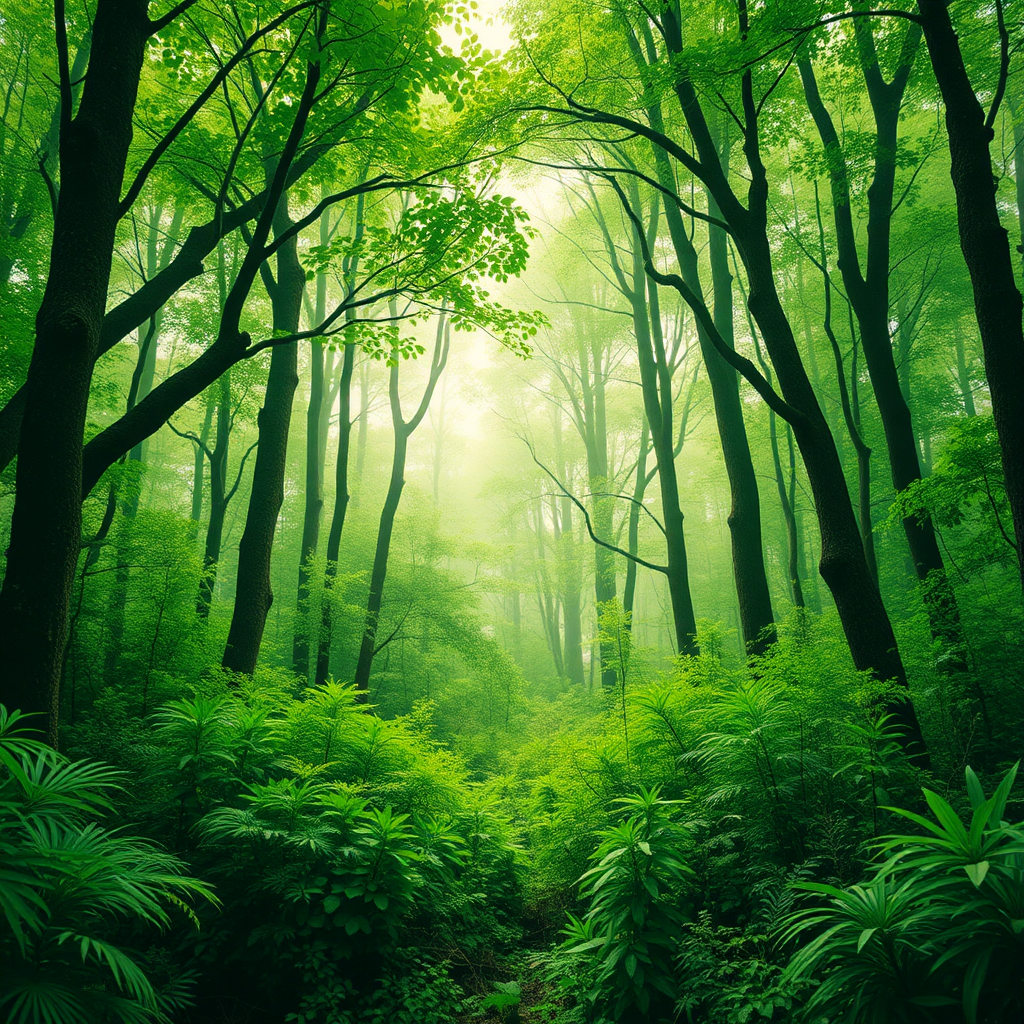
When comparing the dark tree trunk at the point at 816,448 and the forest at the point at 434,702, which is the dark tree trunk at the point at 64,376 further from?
the dark tree trunk at the point at 816,448

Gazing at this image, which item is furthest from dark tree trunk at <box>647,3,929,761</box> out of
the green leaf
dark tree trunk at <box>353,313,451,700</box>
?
dark tree trunk at <box>353,313,451,700</box>

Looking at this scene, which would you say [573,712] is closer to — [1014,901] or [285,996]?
[285,996]

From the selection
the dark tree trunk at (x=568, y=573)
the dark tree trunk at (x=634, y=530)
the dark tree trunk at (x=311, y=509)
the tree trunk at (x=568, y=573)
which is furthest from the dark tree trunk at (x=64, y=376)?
the dark tree trunk at (x=568, y=573)

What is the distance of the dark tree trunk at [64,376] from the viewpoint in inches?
113

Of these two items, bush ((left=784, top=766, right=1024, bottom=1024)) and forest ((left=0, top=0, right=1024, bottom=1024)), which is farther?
forest ((left=0, top=0, right=1024, bottom=1024))

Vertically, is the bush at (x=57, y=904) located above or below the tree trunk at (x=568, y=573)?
below

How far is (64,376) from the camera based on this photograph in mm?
3141

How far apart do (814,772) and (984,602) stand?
3.80 m

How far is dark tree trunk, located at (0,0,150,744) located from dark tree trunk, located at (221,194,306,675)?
9.55 feet

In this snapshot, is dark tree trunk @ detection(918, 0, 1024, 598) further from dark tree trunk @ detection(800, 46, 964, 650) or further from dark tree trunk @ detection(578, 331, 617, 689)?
dark tree trunk @ detection(578, 331, 617, 689)

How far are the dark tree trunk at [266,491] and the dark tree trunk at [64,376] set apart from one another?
9.55 feet

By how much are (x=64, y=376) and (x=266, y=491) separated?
381 centimetres

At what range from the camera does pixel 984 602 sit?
559cm

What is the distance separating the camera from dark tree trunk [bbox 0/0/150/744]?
9.45 ft
